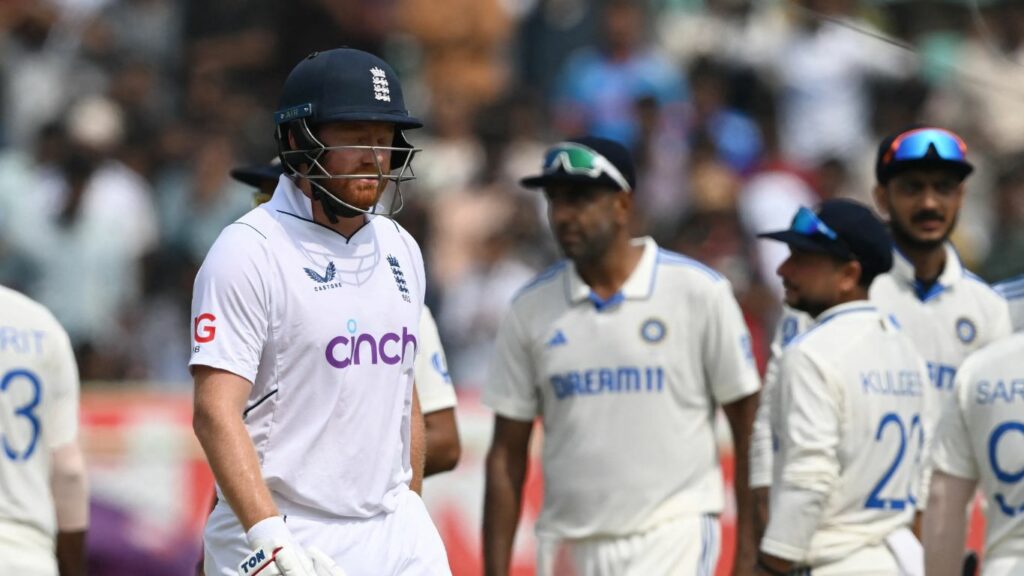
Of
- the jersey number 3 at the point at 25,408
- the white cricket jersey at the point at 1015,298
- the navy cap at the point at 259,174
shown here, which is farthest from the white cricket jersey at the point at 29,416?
the white cricket jersey at the point at 1015,298

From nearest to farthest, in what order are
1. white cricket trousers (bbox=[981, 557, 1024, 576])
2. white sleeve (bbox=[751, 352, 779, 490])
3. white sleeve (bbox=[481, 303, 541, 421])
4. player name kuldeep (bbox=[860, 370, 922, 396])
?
white cricket trousers (bbox=[981, 557, 1024, 576]) < player name kuldeep (bbox=[860, 370, 922, 396]) < white sleeve (bbox=[751, 352, 779, 490]) < white sleeve (bbox=[481, 303, 541, 421])

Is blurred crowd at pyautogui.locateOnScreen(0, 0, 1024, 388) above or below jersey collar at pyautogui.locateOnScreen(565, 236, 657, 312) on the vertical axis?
above

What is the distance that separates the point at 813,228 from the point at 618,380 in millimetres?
1074

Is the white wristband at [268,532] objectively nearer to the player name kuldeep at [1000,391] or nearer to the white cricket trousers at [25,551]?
the white cricket trousers at [25,551]

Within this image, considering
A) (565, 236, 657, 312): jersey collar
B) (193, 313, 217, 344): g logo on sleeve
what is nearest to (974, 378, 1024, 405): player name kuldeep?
(565, 236, 657, 312): jersey collar

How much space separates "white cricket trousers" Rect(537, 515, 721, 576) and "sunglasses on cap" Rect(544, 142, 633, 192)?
4.73 ft

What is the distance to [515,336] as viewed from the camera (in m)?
7.91

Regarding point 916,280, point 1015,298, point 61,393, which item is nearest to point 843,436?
point 916,280

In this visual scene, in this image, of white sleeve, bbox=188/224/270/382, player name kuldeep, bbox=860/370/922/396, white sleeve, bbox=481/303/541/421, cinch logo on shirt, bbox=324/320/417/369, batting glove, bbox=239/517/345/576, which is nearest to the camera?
batting glove, bbox=239/517/345/576

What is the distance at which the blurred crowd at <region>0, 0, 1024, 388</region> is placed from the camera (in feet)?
42.2

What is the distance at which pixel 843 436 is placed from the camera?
6785 millimetres

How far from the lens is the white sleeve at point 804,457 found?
6695 mm

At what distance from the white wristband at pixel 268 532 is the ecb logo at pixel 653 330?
306 centimetres

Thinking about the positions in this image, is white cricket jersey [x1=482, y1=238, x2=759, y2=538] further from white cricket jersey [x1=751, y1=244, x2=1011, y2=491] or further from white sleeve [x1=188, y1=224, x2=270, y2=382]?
white sleeve [x1=188, y1=224, x2=270, y2=382]
